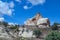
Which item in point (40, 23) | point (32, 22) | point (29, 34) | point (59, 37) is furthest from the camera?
point (32, 22)

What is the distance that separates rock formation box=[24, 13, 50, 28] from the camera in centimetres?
6692

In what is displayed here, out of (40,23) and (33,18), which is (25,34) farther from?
(33,18)

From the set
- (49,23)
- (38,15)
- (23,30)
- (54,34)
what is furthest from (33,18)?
(54,34)

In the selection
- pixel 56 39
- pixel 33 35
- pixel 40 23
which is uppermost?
pixel 40 23

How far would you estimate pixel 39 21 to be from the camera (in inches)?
2714

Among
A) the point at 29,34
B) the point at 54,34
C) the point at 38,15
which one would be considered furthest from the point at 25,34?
the point at 38,15

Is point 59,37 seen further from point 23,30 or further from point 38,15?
point 38,15

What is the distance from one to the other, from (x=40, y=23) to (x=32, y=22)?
5715 mm

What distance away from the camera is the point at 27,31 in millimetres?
48344

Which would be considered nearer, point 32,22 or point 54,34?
point 54,34

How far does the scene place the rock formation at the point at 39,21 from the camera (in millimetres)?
66919

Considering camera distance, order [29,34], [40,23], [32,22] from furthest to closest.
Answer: [32,22], [40,23], [29,34]

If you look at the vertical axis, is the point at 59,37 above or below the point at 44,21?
below

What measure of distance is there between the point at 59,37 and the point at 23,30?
881 inches
